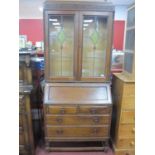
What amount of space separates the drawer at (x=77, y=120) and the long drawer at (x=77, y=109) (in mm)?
53

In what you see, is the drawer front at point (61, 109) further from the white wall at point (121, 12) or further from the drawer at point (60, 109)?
the white wall at point (121, 12)

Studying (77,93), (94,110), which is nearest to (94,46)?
(77,93)

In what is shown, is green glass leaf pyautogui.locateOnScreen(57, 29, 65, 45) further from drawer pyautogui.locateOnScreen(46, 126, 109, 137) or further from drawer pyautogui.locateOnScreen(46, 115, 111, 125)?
drawer pyautogui.locateOnScreen(46, 126, 109, 137)

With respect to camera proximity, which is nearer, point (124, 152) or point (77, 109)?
point (77, 109)

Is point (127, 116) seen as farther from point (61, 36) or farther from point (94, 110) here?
point (61, 36)

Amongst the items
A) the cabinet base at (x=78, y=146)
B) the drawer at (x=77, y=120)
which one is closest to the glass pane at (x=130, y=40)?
the drawer at (x=77, y=120)

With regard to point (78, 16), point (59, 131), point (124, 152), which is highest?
point (78, 16)

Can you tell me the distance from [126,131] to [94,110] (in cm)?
47

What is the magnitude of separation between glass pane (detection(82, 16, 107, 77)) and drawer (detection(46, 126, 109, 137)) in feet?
2.15

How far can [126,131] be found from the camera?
215cm

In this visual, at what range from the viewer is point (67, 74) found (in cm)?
225

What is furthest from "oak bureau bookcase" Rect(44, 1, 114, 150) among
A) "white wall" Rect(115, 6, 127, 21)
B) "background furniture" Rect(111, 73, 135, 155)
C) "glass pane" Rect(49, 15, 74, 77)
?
"white wall" Rect(115, 6, 127, 21)
